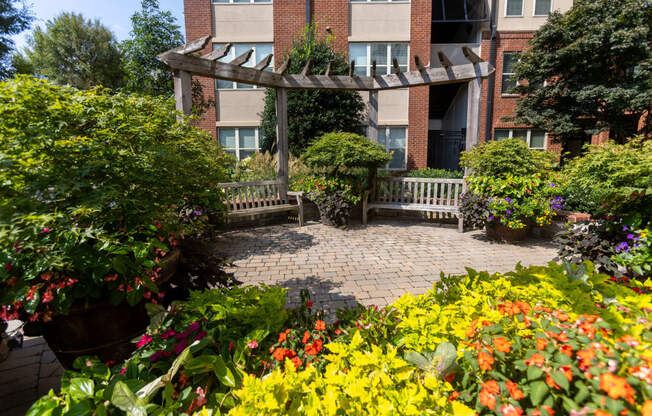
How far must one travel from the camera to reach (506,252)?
205 inches

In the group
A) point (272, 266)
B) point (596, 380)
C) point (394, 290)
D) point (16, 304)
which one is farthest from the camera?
point (272, 266)

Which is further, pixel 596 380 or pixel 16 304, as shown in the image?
pixel 16 304

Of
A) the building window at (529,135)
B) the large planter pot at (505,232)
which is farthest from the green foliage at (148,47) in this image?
the building window at (529,135)

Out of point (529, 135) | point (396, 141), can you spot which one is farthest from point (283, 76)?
point (529, 135)

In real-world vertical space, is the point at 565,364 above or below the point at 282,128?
below

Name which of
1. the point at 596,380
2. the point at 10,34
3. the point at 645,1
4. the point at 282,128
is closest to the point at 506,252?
the point at 596,380

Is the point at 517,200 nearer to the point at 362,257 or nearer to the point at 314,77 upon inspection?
the point at 362,257

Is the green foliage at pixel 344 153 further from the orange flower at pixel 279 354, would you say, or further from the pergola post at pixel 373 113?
the orange flower at pixel 279 354

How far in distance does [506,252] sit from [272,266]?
3.94 m

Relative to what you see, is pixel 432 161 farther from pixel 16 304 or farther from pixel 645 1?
pixel 16 304

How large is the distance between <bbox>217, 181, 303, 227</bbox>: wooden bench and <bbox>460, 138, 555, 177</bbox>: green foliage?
3.89 metres

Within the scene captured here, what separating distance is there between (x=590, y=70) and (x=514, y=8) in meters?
4.33

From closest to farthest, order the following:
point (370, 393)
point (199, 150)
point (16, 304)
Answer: point (370, 393) < point (16, 304) < point (199, 150)

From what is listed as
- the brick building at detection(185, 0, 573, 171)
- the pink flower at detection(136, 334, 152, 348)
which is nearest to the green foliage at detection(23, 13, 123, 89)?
the brick building at detection(185, 0, 573, 171)
